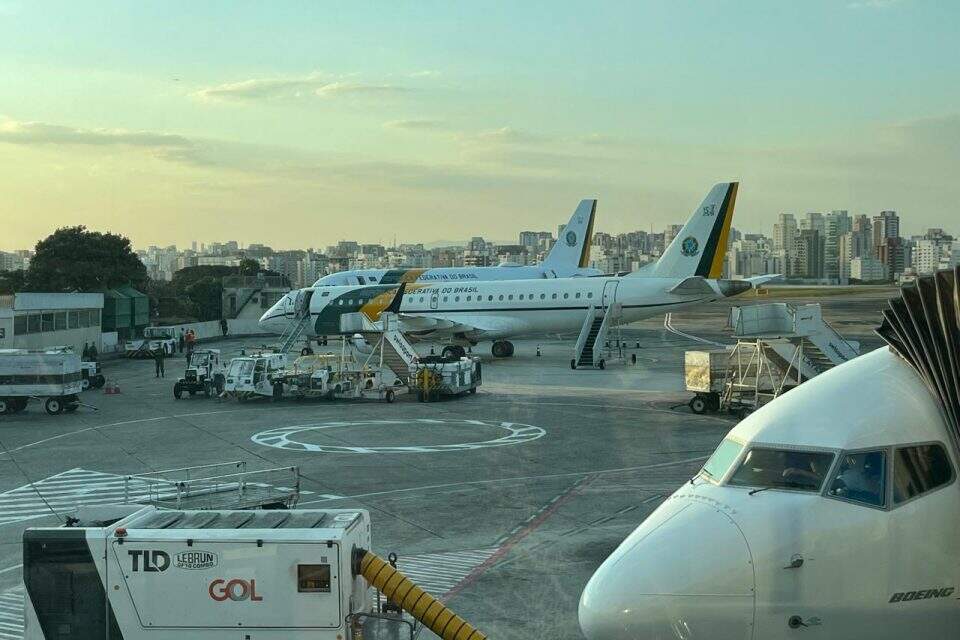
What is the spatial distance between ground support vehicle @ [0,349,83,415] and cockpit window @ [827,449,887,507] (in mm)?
36414

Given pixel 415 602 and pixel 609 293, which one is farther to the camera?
pixel 609 293

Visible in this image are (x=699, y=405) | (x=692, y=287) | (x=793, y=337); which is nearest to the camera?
(x=793, y=337)

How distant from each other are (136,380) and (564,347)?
95.1 ft

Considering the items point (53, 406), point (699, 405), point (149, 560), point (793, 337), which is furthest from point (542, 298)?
point (149, 560)

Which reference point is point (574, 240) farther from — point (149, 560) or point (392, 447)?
point (149, 560)

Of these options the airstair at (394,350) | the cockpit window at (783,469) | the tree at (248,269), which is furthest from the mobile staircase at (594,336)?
the tree at (248,269)

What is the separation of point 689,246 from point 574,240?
42502 millimetres

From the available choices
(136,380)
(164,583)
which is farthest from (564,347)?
(164,583)

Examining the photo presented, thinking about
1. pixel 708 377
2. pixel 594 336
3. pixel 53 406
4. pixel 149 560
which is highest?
pixel 594 336

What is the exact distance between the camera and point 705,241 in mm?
55562

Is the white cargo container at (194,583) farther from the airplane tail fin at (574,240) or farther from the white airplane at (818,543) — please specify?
the airplane tail fin at (574,240)

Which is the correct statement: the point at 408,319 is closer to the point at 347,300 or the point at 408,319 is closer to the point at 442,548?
the point at 347,300

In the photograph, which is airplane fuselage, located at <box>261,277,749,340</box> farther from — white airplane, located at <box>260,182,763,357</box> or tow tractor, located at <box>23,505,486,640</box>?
tow tractor, located at <box>23,505,486,640</box>

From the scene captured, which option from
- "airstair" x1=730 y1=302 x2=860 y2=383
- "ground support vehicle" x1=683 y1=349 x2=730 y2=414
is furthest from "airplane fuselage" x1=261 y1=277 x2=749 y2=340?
"airstair" x1=730 y1=302 x2=860 y2=383
